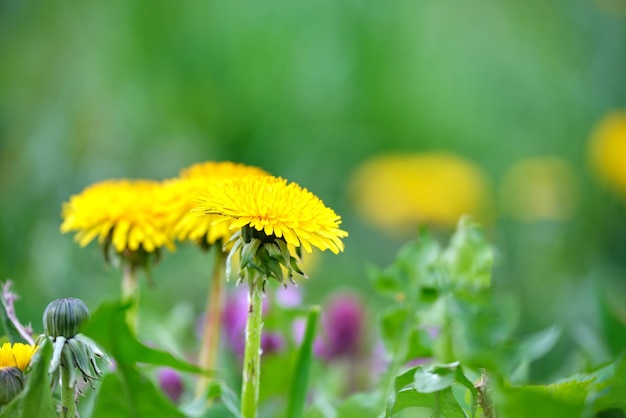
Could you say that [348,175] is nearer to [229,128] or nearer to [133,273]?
[229,128]

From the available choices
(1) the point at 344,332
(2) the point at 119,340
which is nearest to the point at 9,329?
(2) the point at 119,340

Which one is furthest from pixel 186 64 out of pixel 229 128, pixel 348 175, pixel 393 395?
pixel 393 395

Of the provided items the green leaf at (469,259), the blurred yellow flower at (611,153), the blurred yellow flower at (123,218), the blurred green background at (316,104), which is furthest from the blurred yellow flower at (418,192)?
the blurred yellow flower at (123,218)

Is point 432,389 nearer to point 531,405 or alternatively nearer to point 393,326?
point 531,405

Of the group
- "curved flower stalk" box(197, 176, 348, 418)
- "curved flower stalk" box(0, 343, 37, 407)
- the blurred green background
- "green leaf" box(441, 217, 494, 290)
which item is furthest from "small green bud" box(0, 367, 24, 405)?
the blurred green background

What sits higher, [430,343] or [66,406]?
[430,343]

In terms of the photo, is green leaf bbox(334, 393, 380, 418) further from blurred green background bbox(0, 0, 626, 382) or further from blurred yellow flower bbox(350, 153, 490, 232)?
blurred yellow flower bbox(350, 153, 490, 232)
